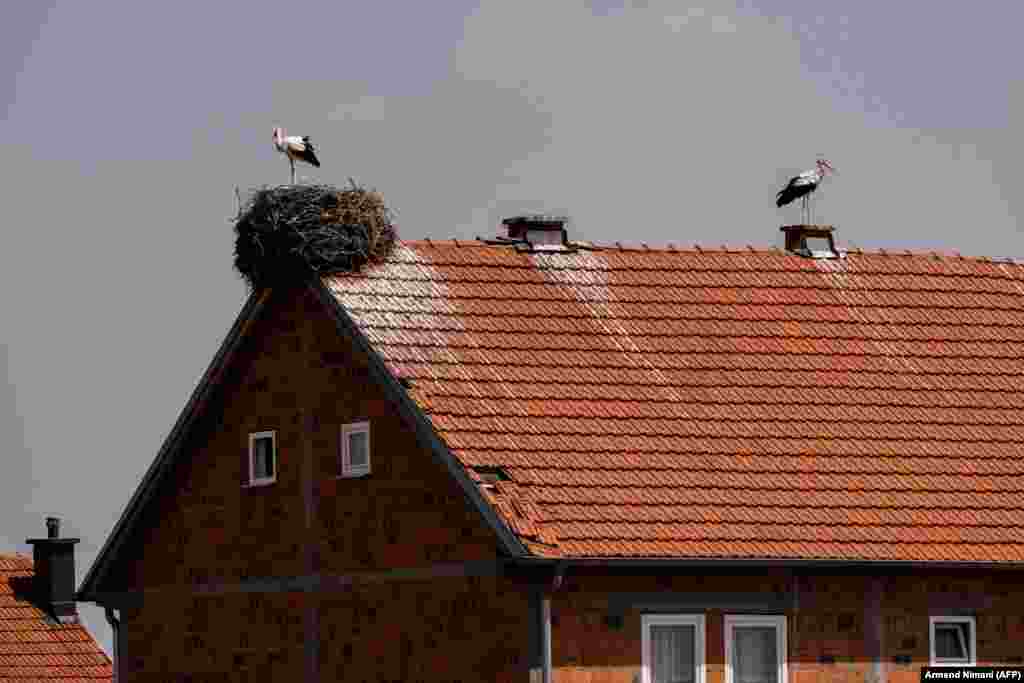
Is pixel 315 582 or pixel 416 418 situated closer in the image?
pixel 416 418

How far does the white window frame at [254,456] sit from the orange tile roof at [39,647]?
11.6m

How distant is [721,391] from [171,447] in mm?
7021

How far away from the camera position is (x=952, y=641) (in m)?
39.8

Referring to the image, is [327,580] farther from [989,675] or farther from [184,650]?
[989,675]

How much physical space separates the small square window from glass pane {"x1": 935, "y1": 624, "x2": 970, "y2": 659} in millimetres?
6546

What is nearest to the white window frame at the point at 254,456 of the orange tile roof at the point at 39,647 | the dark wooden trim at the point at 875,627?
the dark wooden trim at the point at 875,627

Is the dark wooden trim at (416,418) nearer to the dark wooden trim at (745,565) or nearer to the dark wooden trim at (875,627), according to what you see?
the dark wooden trim at (745,565)

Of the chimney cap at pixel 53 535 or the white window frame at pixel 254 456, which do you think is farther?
the chimney cap at pixel 53 535

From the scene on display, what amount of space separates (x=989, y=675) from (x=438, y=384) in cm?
669

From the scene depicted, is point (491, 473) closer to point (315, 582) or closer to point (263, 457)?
point (315, 582)

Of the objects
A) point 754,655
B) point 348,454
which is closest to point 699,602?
point 754,655

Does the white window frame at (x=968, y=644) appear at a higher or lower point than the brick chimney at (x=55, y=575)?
lower

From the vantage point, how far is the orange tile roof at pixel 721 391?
38.6 metres

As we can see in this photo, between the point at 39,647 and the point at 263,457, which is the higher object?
the point at 263,457
